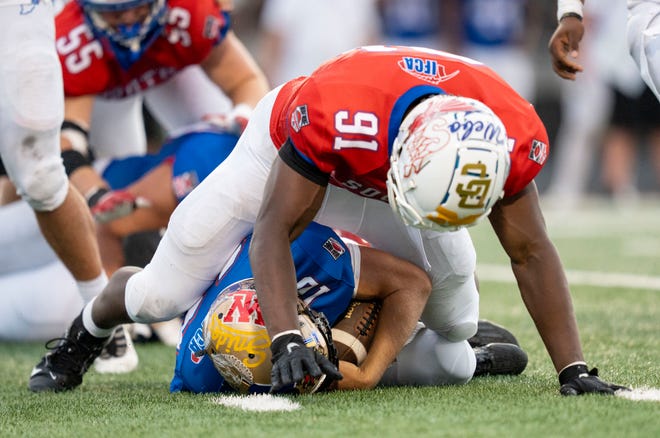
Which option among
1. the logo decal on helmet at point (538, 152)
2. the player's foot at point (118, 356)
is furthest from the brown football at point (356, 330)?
the player's foot at point (118, 356)

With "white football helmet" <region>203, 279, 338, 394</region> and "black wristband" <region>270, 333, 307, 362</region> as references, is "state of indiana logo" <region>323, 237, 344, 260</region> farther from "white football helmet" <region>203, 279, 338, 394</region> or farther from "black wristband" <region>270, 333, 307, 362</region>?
"black wristband" <region>270, 333, 307, 362</region>

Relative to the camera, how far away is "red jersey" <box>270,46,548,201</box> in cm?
270

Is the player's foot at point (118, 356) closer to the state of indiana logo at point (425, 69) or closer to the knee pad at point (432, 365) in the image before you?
the knee pad at point (432, 365)

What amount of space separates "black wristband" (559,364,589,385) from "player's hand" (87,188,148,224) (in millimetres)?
1998

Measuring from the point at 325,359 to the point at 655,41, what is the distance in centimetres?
141

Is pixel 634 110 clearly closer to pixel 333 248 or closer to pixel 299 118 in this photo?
pixel 333 248

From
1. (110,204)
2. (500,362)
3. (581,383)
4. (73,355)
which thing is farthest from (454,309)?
(110,204)

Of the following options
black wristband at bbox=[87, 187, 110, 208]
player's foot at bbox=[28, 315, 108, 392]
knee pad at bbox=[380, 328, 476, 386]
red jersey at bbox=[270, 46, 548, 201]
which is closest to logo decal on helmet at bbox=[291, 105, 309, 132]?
red jersey at bbox=[270, 46, 548, 201]

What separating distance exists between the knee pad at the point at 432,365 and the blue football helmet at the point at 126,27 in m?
1.82

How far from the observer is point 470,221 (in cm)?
262

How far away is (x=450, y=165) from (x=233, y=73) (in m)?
2.33

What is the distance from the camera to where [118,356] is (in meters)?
3.69

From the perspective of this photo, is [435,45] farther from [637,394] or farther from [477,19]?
[637,394]

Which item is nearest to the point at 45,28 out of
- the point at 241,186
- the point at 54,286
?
the point at 241,186
